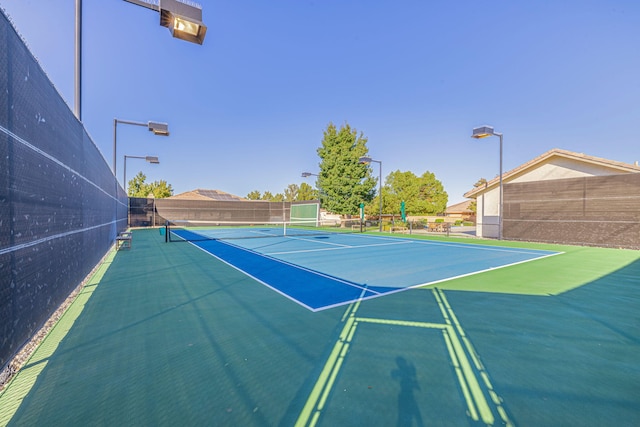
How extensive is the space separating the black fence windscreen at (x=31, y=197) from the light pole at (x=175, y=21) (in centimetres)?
118

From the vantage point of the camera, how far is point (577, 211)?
1452cm

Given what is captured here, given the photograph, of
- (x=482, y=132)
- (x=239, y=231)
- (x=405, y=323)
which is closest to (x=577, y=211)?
(x=482, y=132)

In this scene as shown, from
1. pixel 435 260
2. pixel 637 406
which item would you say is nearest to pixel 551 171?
pixel 435 260

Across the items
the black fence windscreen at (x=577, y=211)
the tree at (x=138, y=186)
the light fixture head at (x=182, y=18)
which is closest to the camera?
the light fixture head at (x=182, y=18)

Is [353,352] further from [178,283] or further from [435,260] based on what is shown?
[435,260]

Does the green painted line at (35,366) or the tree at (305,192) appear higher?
the tree at (305,192)

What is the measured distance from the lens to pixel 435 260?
9.38m

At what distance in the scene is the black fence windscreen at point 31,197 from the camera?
2680mm

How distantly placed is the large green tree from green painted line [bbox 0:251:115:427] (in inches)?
1579

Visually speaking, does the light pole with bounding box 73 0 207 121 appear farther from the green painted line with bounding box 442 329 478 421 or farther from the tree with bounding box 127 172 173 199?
the tree with bounding box 127 172 173 199

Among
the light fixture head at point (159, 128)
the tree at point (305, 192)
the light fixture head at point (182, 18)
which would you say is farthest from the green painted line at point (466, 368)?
the tree at point (305, 192)

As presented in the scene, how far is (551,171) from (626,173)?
13.2ft

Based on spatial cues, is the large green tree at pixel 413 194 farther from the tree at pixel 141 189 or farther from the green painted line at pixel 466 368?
the green painted line at pixel 466 368

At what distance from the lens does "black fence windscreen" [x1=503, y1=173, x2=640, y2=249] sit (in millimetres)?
13016
